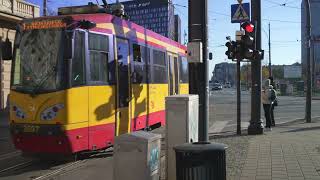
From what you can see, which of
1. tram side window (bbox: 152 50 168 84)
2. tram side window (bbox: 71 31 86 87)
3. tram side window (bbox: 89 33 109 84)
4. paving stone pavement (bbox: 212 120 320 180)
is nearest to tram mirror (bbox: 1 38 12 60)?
tram side window (bbox: 71 31 86 87)

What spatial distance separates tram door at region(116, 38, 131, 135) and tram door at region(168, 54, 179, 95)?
5.48m

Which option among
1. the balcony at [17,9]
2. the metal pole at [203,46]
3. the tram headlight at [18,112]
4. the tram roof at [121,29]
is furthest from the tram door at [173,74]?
the balcony at [17,9]

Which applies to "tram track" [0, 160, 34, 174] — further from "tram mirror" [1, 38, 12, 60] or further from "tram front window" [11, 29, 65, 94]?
"tram mirror" [1, 38, 12, 60]

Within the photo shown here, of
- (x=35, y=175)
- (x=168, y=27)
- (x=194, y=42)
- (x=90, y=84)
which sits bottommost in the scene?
(x=35, y=175)

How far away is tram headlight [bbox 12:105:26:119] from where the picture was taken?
39.2ft

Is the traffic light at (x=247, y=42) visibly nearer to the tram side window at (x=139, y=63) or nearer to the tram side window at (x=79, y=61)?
the tram side window at (x=139, y=63)

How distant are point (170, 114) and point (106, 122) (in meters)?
3.85

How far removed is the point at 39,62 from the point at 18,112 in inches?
46.0

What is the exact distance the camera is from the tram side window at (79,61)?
1184 centimetres

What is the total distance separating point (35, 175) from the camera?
435 inches

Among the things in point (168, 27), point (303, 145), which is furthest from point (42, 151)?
point (168, 27)

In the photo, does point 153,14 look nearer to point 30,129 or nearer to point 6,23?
point 6,23

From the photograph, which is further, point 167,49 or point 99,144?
point 167,49

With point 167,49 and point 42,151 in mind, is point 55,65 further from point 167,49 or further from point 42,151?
point 167,49
